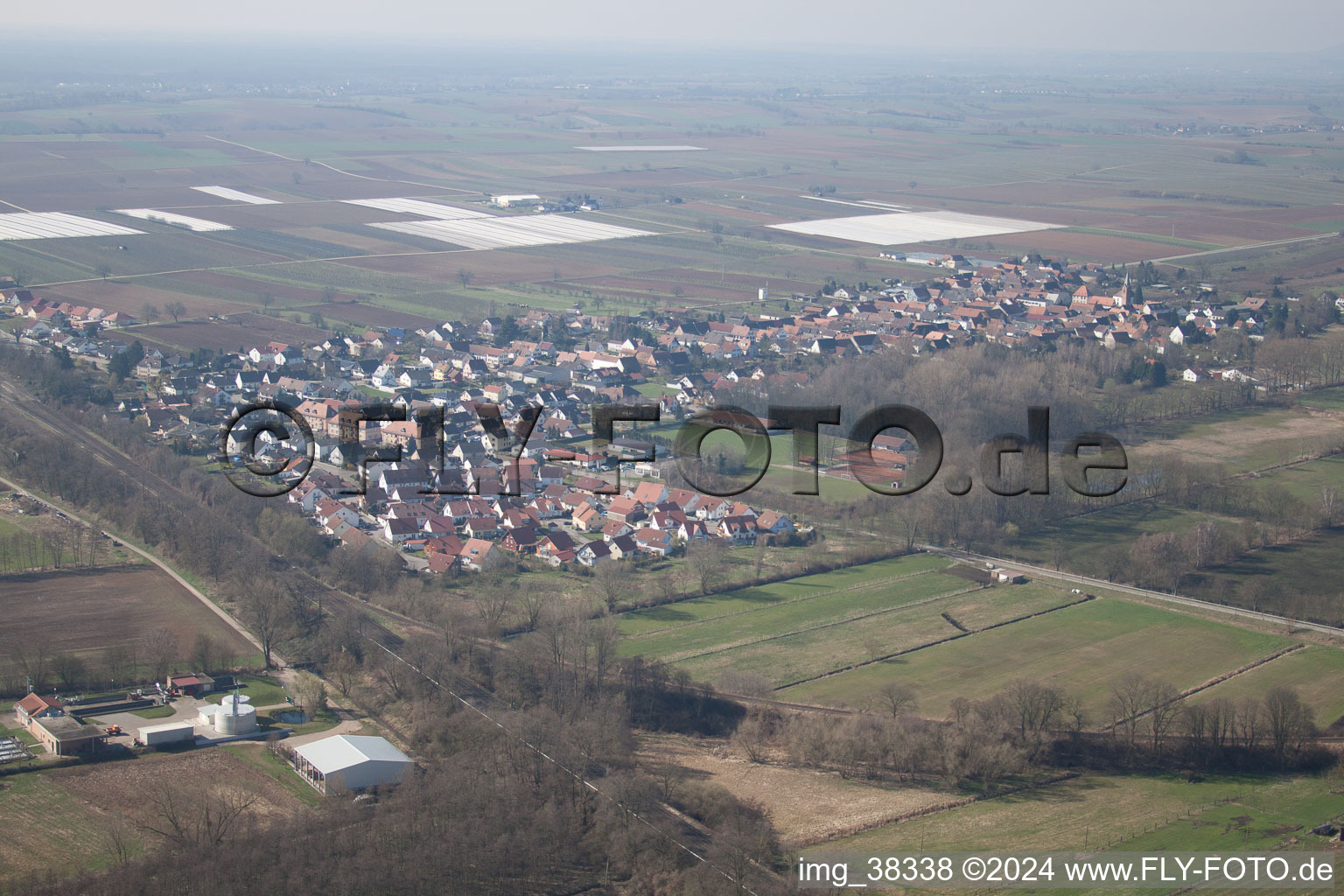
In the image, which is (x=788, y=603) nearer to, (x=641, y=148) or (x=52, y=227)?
(x=52, y=227)

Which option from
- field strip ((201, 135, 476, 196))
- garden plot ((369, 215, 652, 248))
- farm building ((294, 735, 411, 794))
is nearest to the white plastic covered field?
field strip ((201, 135, 476, 196))

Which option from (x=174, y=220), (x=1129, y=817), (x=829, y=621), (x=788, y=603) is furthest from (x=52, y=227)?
(x=1129, y=817)

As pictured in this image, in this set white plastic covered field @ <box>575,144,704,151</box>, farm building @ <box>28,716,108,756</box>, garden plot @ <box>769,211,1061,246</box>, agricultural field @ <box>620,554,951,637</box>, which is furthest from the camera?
white plastic covered field @ <box>575,144,704,151</box>

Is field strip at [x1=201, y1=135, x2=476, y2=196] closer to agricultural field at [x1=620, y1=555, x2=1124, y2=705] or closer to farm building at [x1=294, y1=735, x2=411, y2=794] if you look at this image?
agricultural field at [x1=620, y1=555, x2=1124, y2=705]

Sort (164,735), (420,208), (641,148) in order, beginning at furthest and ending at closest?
(641,148), (420,208), (164,735)

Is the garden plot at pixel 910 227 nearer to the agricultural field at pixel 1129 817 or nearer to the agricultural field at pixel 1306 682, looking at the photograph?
the agricultural field at pixel 1306 682

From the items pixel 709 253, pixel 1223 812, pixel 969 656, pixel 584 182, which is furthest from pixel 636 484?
pixel 584 182
